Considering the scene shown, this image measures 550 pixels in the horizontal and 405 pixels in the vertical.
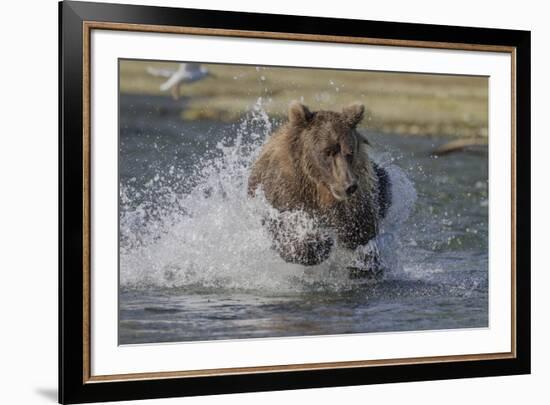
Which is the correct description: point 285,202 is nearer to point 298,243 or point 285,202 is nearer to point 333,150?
point 298,243

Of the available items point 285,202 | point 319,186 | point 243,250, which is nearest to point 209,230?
point 243,250

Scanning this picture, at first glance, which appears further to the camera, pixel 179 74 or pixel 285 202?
pixel 285 202

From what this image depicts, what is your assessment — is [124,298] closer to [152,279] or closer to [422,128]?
[152,279]

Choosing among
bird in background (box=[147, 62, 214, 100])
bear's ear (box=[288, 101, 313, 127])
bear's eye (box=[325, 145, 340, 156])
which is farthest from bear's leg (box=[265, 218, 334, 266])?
bird in background (box=[147, 62, 214, 100])

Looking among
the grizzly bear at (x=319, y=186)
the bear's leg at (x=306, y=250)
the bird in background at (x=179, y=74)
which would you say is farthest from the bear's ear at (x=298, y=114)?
the bear's leg at (x=306, y=250)

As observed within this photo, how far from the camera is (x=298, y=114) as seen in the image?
5.00 m

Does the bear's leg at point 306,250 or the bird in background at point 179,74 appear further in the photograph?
the bear's leg at point 306,250

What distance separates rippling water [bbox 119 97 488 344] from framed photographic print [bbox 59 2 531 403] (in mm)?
10

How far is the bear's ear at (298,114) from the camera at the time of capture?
499 cm

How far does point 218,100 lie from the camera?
4.87 m

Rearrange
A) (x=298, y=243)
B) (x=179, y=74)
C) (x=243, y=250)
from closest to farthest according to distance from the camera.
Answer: (x=179, y=74)
(x=243, y=250)
(x=298, y=243)

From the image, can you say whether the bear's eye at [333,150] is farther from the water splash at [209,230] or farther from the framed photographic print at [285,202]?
the water splash at [209,230]

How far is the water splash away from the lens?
474 cm

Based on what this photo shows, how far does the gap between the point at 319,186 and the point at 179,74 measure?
3.22ft
